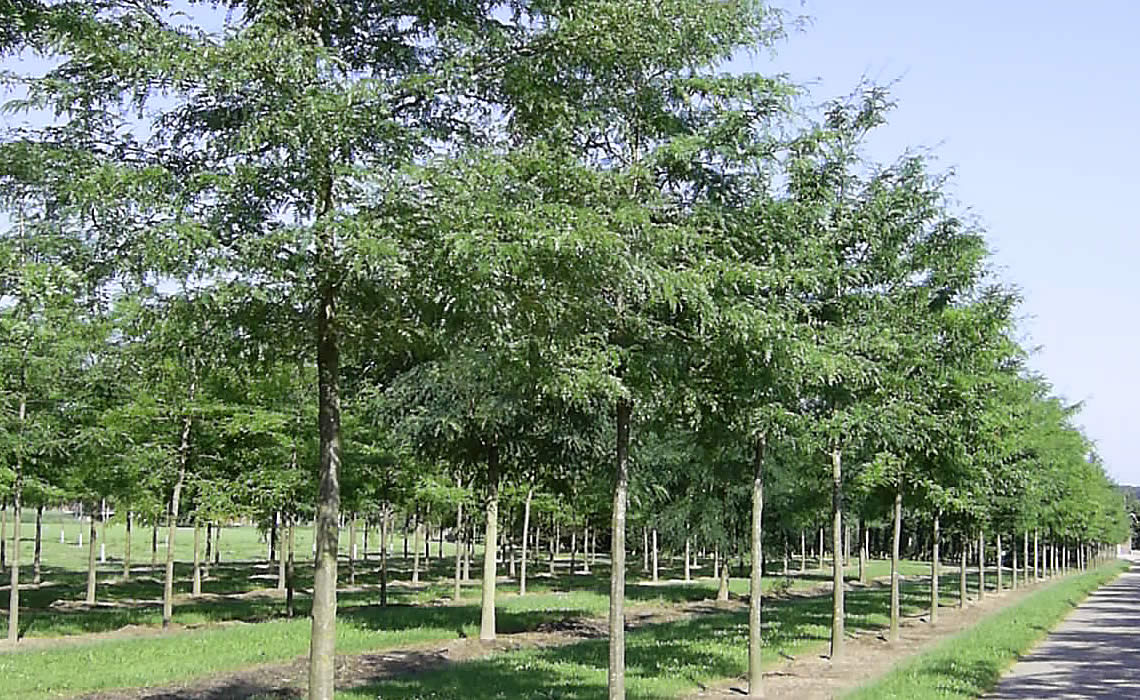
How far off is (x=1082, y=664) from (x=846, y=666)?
436cm

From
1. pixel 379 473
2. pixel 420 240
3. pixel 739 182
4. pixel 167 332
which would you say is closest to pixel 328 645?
pixel 167 332

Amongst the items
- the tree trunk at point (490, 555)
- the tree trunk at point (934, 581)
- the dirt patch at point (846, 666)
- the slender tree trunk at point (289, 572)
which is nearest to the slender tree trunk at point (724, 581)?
the tree trunk at point (934, 581)

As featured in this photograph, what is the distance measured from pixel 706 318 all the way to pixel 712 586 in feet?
121

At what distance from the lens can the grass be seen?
13.9 m

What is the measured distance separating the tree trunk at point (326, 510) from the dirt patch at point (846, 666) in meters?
7.43

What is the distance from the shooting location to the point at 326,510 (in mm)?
7441

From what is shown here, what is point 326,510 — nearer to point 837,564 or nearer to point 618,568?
point 618,568

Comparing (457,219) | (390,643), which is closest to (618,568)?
(457,219)

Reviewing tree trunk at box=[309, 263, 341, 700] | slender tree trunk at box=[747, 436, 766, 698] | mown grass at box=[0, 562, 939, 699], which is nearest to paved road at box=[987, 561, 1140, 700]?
slender tree trunk at box=[747, 436, 766, 698]

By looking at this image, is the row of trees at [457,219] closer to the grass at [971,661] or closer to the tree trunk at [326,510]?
the tree trunk at [326,510]

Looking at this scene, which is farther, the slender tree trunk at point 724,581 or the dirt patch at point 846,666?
the slender tree trunk at point 724,581

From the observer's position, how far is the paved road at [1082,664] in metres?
15.2

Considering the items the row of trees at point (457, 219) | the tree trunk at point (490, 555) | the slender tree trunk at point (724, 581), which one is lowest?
the slender tree trunk at point (724, 581)

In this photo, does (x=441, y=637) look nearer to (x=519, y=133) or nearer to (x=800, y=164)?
(x=800, y=164)
